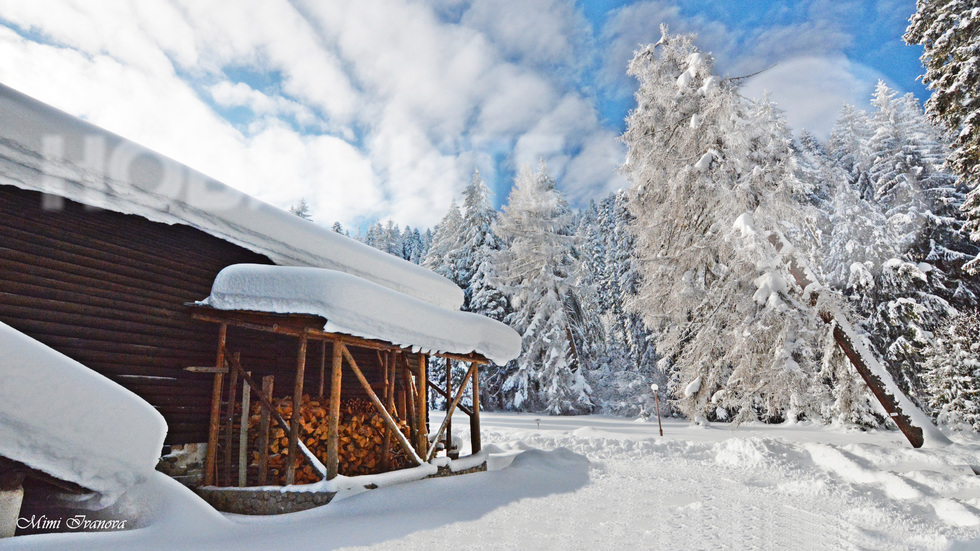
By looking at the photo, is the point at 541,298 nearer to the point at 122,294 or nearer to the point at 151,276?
the point at 151,276

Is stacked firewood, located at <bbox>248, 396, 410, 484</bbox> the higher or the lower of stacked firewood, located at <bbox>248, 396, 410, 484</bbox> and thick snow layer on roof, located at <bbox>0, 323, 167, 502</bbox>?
the lower

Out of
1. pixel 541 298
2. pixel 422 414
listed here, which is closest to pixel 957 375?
pixel 541 298

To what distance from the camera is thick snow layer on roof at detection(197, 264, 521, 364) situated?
5711 millimetres

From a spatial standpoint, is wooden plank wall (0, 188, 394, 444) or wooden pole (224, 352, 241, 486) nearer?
wooden plank wall (0, 188, 394, 444)

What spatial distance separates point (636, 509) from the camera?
600cm

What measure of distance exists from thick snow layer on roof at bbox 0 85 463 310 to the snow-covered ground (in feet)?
12.2

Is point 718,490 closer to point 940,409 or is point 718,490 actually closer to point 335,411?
point 335,411

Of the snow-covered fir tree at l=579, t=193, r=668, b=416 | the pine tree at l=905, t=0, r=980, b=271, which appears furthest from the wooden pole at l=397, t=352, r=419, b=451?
the pine tree at l=905, t=0, r=980, b=271

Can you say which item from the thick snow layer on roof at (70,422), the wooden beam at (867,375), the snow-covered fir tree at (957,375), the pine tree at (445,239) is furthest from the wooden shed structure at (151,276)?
the pine tree at (445,239)

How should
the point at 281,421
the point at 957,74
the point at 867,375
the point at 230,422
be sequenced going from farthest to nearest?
1. the point at 867,375
2. the point at 957,74
3. the point at 230,422
4. the point at 281,421

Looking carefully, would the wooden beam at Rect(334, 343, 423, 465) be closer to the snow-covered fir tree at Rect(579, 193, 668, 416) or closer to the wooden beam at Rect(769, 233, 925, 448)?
the wooden beam at Rect(769, 233, 925, 448)

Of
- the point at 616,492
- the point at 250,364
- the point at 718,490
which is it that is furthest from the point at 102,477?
the point at 718,490

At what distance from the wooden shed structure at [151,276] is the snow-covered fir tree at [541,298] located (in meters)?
14.8

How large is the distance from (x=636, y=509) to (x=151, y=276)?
7.32 meters
